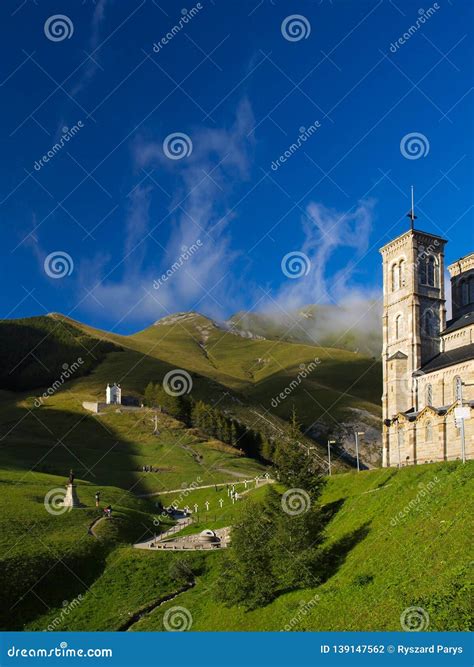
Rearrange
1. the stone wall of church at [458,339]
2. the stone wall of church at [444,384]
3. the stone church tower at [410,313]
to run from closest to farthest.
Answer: the stone wall of church at [444,384] → the stone wall of church at [458,339] → the stone church tower at [410,313]

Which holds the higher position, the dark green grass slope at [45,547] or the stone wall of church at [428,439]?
the stone wall of church at [428,439]

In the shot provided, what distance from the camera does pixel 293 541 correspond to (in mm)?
34312

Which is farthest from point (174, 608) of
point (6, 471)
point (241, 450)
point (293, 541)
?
point (241, 450)

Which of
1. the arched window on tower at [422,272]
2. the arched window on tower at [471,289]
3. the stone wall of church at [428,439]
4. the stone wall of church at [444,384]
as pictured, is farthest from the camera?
the arched window on tower at [471,289]

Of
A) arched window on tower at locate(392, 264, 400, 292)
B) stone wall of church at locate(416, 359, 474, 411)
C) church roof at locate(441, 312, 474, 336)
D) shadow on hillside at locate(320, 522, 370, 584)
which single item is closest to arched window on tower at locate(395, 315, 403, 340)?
arched window on tower at locate(392, 264, 400, 292)

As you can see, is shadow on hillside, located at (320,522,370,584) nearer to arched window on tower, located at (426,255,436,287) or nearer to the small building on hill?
arched window on tower, located at (426,255,436,287)

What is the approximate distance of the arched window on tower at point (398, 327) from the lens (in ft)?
212

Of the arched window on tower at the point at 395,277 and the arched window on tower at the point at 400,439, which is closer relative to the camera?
the arched window on tower at the point at 400,439

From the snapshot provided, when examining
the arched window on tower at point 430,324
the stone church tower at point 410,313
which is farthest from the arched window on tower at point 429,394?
the arched window on tower at point 430,324

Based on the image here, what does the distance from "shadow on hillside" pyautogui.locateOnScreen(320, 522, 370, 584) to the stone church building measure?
19254 mm

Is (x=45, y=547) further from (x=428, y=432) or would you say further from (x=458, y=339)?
(x=458, y=339)

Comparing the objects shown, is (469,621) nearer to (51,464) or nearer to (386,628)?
(386,628)

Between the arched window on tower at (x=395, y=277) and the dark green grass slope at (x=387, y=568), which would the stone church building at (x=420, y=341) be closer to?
the arched window on tower at (x=395, y=277)

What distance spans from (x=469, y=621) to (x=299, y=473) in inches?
851
